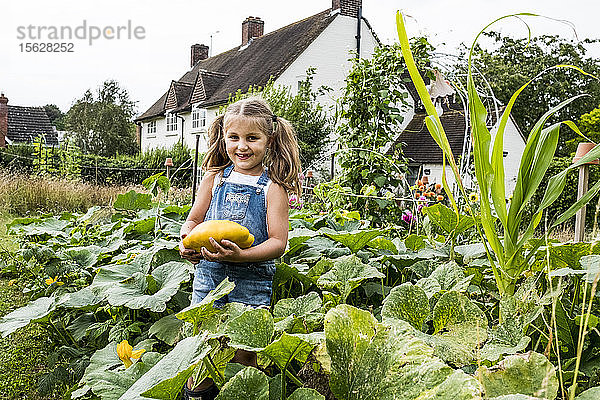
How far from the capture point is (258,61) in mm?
19203

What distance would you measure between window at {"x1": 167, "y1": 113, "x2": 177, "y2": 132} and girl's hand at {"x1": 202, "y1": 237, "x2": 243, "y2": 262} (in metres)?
20.9

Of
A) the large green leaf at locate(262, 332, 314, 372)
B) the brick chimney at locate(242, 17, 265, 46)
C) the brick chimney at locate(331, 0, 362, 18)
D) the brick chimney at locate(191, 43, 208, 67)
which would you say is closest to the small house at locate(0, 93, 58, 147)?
the brick chimney at locate(191, 43, 208, 67)

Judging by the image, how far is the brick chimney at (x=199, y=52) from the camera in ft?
87.7

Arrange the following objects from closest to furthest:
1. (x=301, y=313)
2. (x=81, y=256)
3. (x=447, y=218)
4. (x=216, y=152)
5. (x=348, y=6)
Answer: (x=301, y=313) < (x=216, y=152) < (x=447, y=218) < (x=81, y=256) < (x=348, y=6)

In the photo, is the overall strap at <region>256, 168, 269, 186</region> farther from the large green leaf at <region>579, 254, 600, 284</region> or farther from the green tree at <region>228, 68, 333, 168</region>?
the green tree at <region>228, 68, 333, 168</region>

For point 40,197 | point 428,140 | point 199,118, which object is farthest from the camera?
point 199,118

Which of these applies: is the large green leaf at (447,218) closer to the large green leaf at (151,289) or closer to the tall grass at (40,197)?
the large green leaf at (151,289)

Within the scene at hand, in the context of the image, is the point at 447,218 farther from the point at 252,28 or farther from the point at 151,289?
the point at 252,28

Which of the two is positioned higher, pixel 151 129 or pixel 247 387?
pixel 151 129

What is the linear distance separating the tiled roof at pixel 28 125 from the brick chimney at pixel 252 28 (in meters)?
11.0

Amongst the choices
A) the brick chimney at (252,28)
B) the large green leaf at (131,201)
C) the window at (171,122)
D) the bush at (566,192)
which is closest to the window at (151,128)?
the window at (171,122)

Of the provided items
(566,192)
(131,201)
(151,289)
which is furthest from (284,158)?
(566,192)

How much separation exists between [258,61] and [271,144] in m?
17.7

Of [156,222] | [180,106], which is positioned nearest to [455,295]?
[156,222]
